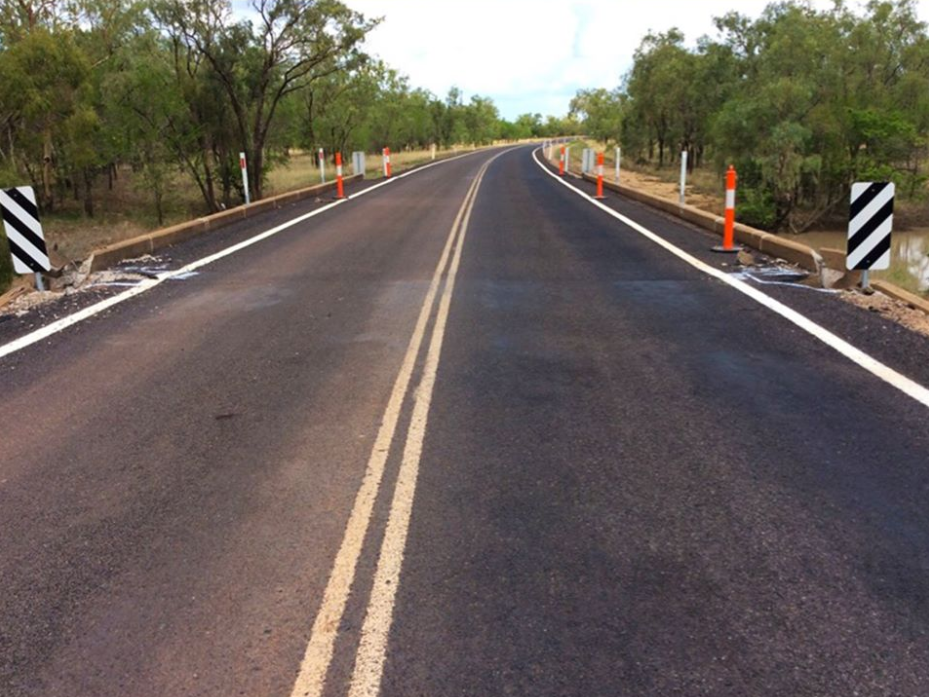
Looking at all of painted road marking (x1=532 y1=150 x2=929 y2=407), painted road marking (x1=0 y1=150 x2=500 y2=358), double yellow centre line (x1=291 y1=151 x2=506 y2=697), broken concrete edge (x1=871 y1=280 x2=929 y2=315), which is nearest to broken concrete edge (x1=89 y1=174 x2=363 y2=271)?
painted road marking (x1=0 y1=150 x2=500 y2=358)

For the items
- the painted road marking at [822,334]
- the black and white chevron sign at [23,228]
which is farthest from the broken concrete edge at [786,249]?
the black and white chevron sign at [23,228]

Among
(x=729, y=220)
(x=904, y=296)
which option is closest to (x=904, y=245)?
(x=729, y=220)

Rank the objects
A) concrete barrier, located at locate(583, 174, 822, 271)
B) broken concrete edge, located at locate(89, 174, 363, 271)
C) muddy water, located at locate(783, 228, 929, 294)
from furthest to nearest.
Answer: muddy water, located at locate(783, 228, 929, 294)
broken concrete edge, located at locate(89, 174, 363, 271)
concrete barrier, located at locate(583, 174, 822, 271)

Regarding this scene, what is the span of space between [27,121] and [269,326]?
22044 millimetres

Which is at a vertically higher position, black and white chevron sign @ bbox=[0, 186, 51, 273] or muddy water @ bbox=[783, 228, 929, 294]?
black and white chevron sign @ bbox=[0, 186, 51, 273]

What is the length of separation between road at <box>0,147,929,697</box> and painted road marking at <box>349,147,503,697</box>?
12 mm

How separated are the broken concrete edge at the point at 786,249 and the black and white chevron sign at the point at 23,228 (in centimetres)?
925

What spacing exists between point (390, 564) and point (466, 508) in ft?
1.94

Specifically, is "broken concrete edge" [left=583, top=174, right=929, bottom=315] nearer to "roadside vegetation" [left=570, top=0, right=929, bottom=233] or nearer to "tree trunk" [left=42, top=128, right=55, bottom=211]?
"roadside vegetation" [left=570, top=0, right=929, bottom=233]

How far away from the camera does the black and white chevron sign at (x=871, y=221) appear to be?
8.05m

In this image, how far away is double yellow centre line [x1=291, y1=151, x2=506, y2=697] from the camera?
109 inches

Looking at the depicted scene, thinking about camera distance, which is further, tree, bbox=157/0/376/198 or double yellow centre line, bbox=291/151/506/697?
tree, bbox=157/0/376/198

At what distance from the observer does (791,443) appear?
4.58m

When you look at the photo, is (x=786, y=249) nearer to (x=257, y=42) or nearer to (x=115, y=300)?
(x=115, y=300)
